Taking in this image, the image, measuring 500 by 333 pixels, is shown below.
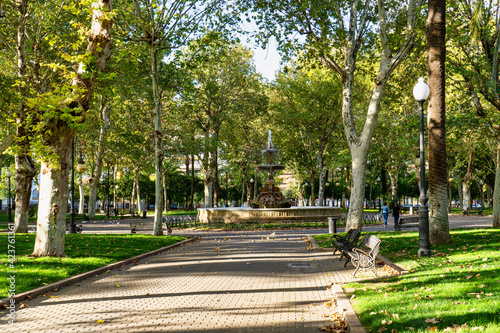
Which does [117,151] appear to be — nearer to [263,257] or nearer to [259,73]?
[259,73]

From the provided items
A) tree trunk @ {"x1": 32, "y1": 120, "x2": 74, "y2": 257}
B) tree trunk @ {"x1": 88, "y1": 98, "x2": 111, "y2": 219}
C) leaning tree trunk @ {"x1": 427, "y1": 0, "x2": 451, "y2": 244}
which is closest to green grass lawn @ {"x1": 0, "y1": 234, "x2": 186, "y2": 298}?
tree trunk @ {"x1": 32, "y1": 120, "x2": 74, "y2": 257}

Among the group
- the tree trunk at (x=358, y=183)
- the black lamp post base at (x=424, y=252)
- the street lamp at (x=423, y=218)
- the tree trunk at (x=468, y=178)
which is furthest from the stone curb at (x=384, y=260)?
the tree trunk at (x=468, y=178)

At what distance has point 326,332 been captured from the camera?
17.6ft

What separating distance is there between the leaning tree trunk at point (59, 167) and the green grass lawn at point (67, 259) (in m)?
0.57

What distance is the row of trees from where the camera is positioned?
11008 millimetres

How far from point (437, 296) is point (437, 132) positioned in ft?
24.0

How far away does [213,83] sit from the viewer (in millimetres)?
34562

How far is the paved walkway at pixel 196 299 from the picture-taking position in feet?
18.6

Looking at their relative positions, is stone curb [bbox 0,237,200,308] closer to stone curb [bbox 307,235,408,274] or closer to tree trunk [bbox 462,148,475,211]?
stone curb [bbox 307,235,408,274]

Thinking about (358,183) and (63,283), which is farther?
(358,183)

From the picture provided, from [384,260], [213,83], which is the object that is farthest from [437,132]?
[213,83]

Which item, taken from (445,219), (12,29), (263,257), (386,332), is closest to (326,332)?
(386,332)

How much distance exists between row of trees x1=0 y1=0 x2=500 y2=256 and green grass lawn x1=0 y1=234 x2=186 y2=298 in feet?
2.75

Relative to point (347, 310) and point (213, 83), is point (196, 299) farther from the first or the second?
point (213, 83)
